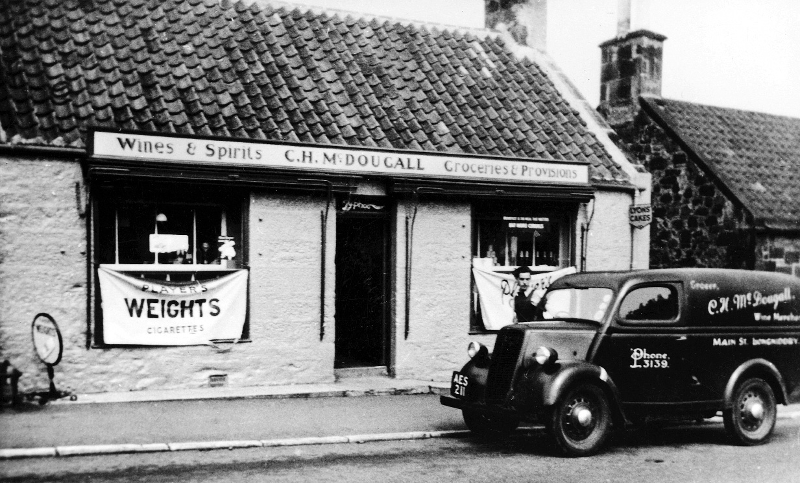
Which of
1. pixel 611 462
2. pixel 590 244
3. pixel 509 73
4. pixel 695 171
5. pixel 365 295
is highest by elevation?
pixel 509 73

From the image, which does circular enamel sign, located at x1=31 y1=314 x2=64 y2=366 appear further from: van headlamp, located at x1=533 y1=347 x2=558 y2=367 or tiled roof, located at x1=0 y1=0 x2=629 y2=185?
van headlamp, located at x1=533 y1=347 x2=558 y2=367

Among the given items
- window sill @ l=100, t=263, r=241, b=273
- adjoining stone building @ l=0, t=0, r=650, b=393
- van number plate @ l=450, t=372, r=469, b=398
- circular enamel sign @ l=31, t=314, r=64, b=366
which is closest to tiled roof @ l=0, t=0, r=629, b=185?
adjoining stone building @ l=0, t=0, r=650, b=393

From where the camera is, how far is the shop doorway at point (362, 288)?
11875 millimetres

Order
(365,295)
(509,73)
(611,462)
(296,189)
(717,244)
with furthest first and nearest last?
(717,244) < (509,73) < (365,295) < (296,189) < (611,462)

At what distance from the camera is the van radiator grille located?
8133 millimetres

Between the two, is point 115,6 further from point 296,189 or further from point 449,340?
point 449,340

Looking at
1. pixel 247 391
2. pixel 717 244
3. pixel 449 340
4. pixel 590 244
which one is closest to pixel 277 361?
pixel 247 391

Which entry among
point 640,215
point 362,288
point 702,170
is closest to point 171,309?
point 362,288

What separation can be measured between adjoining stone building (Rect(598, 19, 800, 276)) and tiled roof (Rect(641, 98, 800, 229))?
0.10 ft

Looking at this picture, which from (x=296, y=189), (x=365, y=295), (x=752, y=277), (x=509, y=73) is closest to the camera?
(x=752, y=277)

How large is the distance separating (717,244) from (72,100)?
12.0 meters

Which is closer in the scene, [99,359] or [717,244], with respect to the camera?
[99,359]

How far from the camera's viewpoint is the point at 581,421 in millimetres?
7926

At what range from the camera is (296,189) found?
36.2ft
